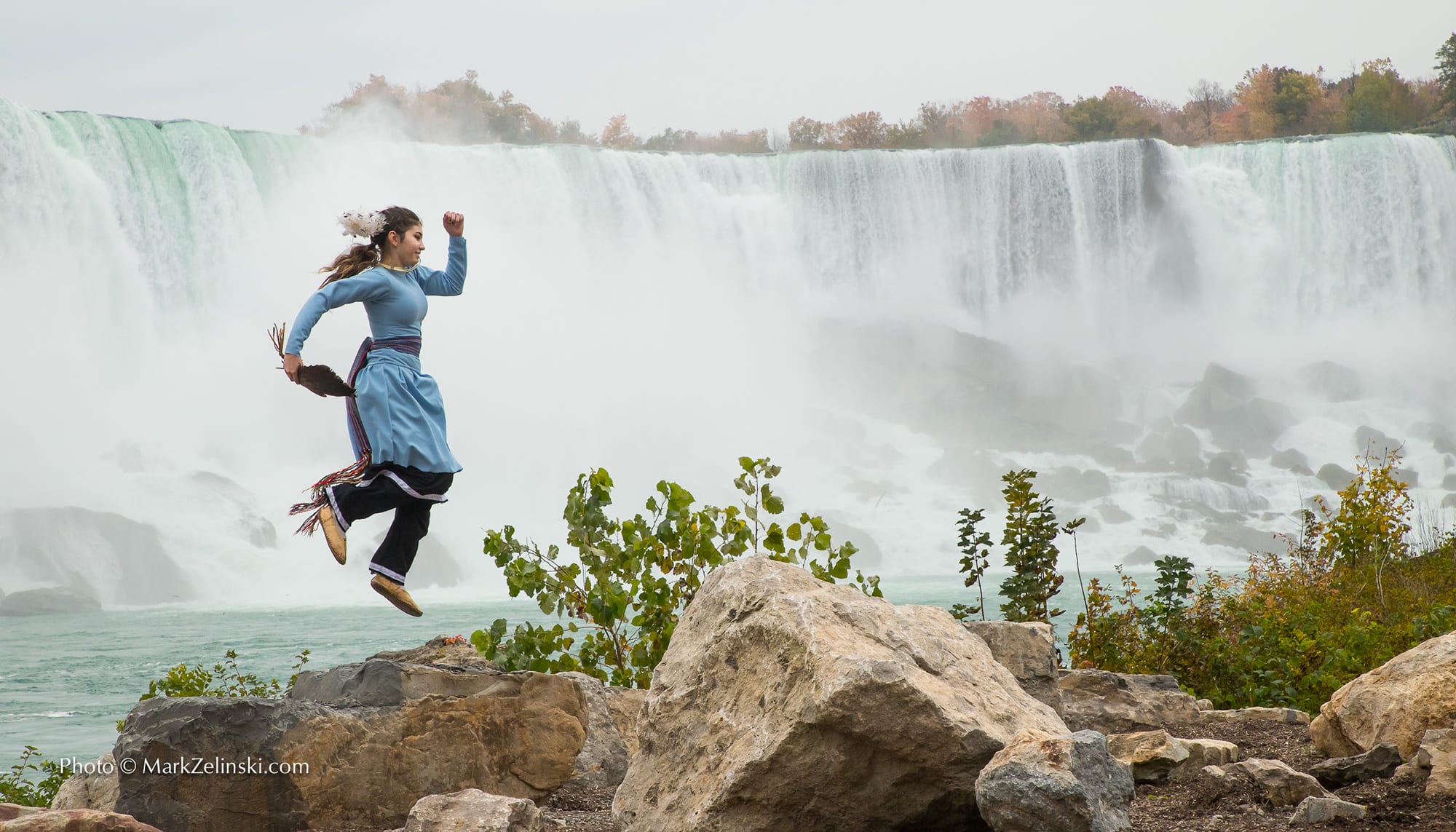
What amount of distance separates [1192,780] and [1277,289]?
34.8 m

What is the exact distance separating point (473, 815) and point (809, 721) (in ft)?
3.07

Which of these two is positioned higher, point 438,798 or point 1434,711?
point 438,798

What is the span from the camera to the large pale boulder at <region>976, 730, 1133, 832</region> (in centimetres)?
247

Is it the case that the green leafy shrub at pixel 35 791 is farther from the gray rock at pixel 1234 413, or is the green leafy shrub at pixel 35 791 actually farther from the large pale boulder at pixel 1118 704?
the gray rock at pixel 1234 413

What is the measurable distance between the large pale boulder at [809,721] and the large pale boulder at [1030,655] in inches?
37.6

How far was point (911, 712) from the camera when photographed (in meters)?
2.64

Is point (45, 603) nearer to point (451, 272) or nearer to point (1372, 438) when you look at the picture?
point (451, 272)

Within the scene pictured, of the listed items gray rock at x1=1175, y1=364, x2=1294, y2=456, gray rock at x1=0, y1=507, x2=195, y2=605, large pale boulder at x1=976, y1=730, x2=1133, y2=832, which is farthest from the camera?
gray rock at x1=1175, y1=364, x2=1294, y2=456

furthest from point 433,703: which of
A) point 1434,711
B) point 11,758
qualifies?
point 11,758

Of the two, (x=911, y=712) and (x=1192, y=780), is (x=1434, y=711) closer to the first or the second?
(x=1192, y=780)

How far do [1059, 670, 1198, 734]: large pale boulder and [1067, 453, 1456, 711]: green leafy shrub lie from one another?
32.6 inches

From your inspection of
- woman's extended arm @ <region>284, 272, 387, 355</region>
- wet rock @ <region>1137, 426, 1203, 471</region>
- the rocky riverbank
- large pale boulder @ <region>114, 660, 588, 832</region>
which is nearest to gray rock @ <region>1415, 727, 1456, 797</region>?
the rocky riverbank

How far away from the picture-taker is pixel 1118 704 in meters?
5.05

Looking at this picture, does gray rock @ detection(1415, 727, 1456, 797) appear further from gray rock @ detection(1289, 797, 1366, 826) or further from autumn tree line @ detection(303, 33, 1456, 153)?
autumn tree line @ detection(303, 33, 1456, 153)
